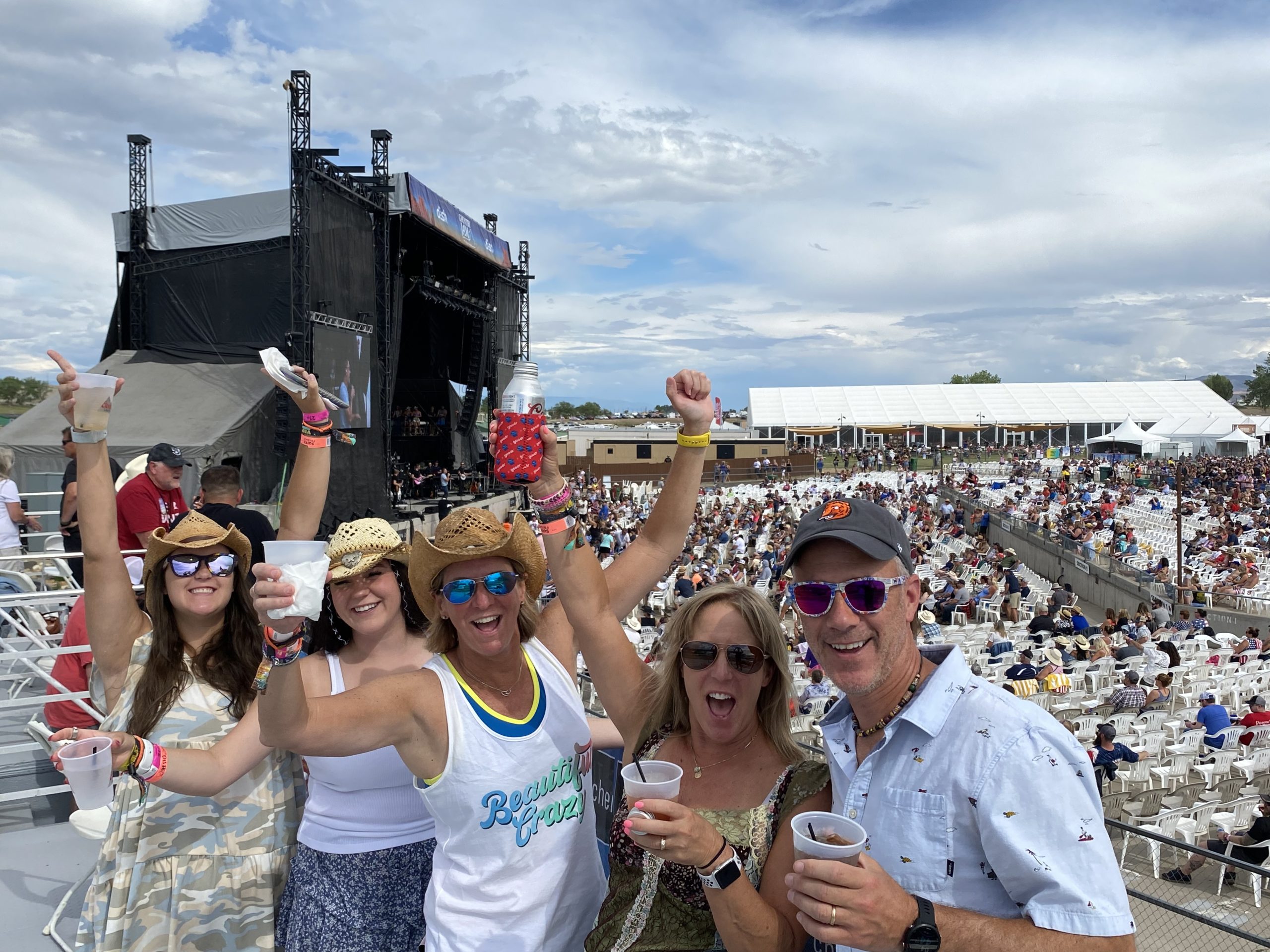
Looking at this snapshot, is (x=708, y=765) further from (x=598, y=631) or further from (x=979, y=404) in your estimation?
(x=979, y=404)

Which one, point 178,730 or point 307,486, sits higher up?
point 307,486

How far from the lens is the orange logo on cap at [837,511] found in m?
1.61

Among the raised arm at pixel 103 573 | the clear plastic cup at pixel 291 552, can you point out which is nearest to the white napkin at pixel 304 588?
the clear plastic cup at pixel 291 552

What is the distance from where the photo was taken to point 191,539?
91.0 inches

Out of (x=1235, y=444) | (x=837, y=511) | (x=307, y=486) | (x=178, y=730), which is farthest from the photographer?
(x=1235, y=444)

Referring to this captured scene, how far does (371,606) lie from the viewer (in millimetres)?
2309

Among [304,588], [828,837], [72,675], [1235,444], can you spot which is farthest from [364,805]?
[1235,444]

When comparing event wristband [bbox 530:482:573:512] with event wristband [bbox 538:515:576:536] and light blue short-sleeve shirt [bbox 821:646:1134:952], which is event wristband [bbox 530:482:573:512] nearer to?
event wristband [bbox 538:515:576:536]

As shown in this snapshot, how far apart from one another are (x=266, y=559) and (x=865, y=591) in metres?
1.14

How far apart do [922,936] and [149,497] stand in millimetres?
3841

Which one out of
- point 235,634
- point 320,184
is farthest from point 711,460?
point 235,634

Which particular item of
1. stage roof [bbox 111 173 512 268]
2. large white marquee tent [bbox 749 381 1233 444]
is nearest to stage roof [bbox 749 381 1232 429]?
large white marquee tent [bbox 749 381 1233 444]

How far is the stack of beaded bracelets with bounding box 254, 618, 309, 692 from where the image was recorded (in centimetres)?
162

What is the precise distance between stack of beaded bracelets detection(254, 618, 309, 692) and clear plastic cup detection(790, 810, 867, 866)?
0.98 metres
